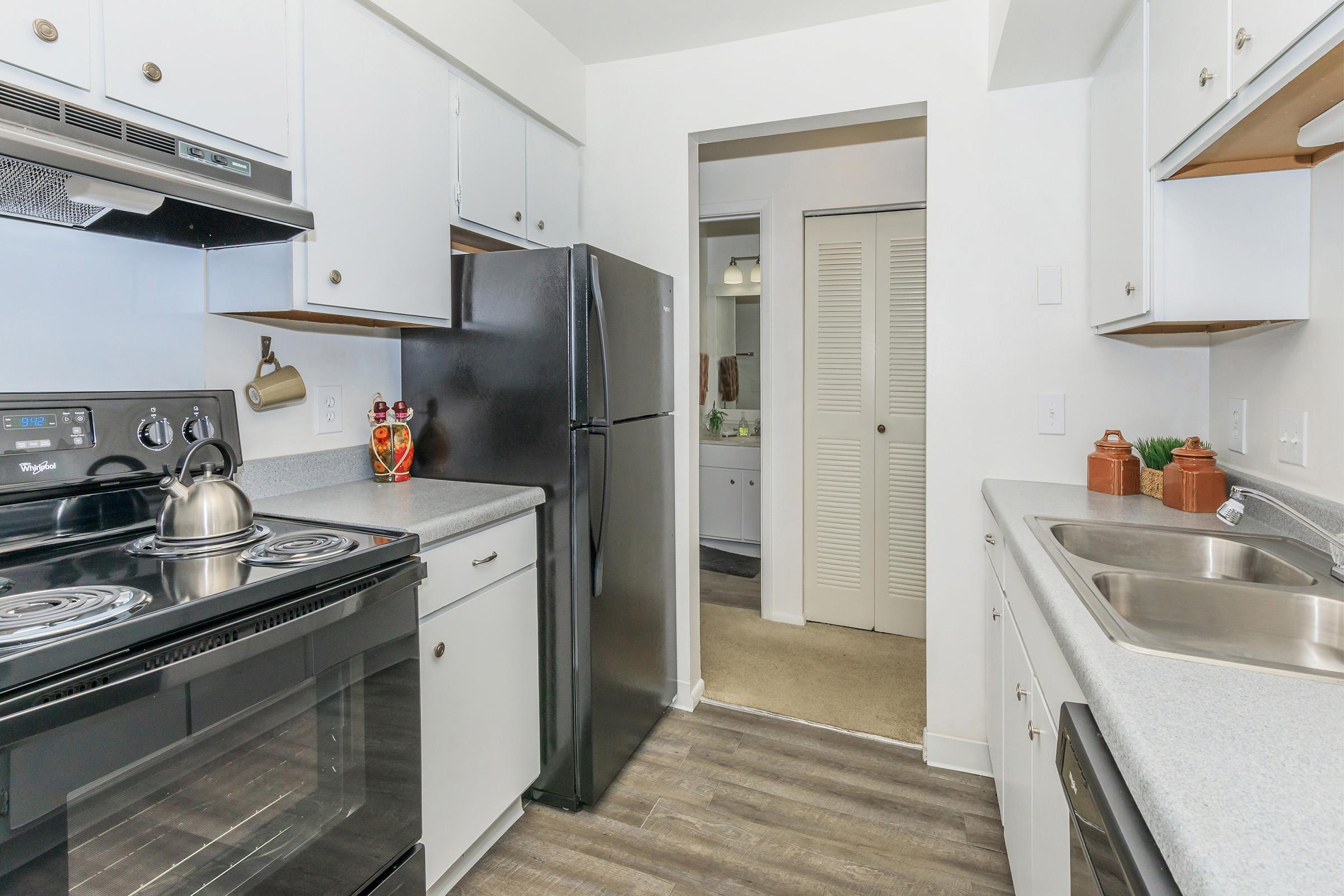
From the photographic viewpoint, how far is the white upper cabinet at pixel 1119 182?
161 centimetres

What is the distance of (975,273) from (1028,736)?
146cm

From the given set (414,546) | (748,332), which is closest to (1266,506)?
(414,546)

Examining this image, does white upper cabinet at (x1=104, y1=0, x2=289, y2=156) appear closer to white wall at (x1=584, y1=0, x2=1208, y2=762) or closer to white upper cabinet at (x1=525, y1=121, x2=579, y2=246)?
white upper cabinet at (x1=525, y1=121, x2=579, y2=246)

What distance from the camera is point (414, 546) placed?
141cm

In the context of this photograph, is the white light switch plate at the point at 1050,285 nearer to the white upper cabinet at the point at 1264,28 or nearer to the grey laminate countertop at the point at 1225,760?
the white upper cabinet at the point at 1264,28

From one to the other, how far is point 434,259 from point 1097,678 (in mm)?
1840

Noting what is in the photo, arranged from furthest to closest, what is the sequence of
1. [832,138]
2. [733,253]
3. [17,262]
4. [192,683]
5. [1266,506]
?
[733,253] < [832,138] < [1266,506] < [17,262] < [192,683]

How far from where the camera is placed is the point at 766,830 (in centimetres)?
193

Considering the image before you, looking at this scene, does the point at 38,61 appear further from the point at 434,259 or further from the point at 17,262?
the point at 434,259

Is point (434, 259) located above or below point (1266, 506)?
above

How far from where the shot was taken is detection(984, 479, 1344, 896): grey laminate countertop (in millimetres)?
516

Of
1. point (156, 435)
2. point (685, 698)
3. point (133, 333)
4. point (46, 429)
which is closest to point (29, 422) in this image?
point (46, 429)

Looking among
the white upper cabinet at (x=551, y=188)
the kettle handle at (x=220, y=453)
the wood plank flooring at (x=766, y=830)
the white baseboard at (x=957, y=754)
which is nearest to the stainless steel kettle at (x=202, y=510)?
the kettle handle at (x=220, y=453)

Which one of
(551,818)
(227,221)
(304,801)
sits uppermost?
(227,221)
